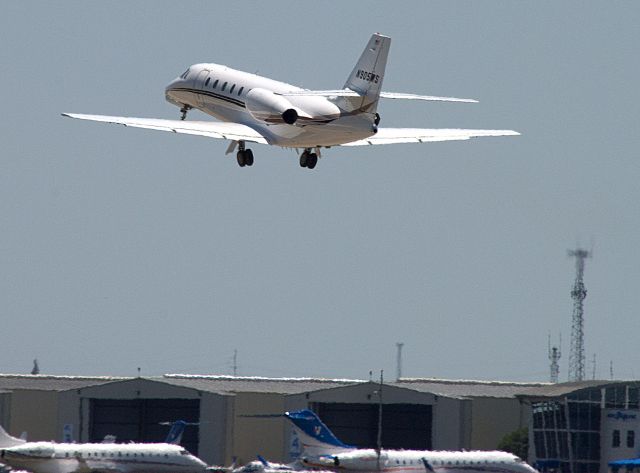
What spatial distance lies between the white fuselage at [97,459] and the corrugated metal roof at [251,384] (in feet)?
63.2

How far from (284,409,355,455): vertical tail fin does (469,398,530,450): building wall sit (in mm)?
17598

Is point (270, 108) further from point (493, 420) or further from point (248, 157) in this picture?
point (493, 420)

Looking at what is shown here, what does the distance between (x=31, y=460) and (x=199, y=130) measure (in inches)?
816

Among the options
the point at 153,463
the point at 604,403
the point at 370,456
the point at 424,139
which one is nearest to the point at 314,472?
the point at 370,456

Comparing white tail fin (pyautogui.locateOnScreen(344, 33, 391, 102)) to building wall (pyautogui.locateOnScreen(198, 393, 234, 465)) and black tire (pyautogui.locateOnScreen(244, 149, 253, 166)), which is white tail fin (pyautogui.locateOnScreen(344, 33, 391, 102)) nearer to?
black tire (pyautogui.locateOnScreen(244, 149, 253, 166))

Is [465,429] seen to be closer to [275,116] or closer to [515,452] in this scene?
[515,452]

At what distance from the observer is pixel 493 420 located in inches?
4852

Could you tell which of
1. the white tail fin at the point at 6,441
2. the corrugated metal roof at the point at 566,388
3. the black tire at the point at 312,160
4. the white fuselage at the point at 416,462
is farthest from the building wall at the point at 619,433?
the white tail fin at the point at 6,441

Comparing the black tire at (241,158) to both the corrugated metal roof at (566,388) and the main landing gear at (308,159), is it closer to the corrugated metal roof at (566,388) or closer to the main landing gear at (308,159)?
the main landing gear at (308,159)

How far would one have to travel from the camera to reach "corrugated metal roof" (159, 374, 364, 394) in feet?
419

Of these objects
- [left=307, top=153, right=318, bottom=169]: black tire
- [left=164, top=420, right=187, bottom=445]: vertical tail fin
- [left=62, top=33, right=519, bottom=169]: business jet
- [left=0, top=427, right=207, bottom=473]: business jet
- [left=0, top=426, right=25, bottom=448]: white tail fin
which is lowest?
[left=0, top=427, right=207, bottom=473]: business jet

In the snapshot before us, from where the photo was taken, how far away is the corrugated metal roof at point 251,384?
5032 inches

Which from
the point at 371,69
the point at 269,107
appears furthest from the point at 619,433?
the point at 269,107

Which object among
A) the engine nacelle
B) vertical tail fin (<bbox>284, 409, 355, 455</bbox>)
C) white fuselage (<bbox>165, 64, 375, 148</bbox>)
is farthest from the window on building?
the engine nacelle
